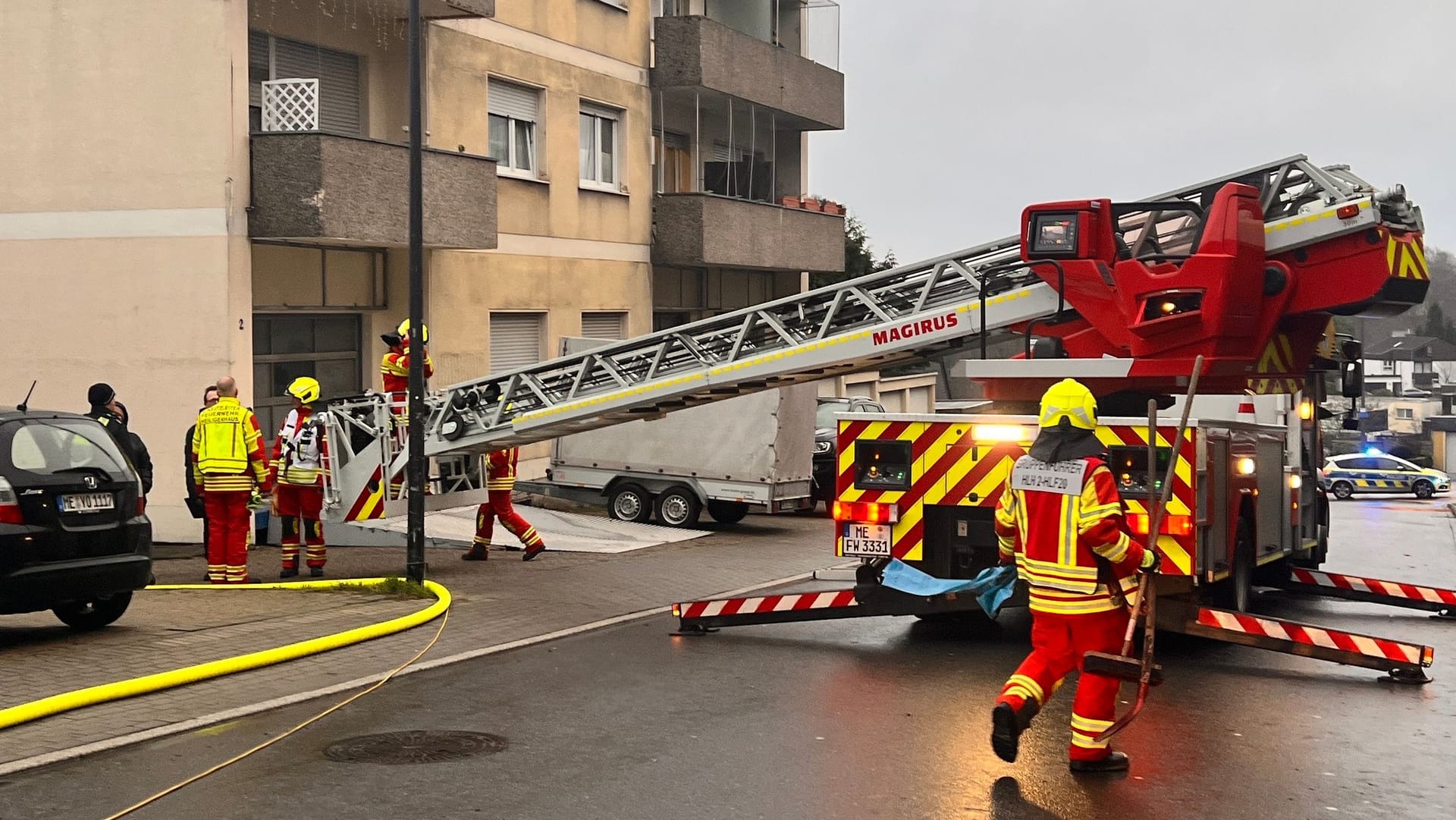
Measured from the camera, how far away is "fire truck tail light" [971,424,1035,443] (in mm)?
10328

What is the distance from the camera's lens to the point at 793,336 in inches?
520

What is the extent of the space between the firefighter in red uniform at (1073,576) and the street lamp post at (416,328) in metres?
6.81

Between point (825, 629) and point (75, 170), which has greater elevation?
point (75, 170)

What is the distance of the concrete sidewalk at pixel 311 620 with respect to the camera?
28.0ft

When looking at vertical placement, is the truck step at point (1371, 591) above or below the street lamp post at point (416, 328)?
below

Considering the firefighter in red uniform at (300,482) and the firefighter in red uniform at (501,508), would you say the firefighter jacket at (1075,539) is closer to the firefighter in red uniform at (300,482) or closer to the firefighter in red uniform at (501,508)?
the firefighter in red uniform at (300,482)

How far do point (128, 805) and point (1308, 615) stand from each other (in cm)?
970

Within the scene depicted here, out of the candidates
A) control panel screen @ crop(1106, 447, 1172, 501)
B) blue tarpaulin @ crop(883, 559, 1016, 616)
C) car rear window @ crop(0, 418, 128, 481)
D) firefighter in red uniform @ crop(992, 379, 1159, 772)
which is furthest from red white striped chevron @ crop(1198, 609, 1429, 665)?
car rear window @ crop(0, 418, 128, 481)

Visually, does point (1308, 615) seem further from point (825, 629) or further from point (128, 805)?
point (128, 805)

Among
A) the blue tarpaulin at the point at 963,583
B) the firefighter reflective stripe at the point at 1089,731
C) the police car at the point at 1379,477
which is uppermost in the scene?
the blue tarpaulin at the point at 963,583

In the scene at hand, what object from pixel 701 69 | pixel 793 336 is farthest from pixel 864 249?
pixel 793 336

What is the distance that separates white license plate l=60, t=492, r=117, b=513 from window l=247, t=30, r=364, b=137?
8457mm

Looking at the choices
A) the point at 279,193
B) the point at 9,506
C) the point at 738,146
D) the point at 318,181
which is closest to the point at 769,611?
the point at 9,506

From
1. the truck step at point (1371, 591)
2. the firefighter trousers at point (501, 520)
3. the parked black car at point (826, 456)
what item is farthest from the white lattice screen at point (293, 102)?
the truck step at point (1371, 591)
